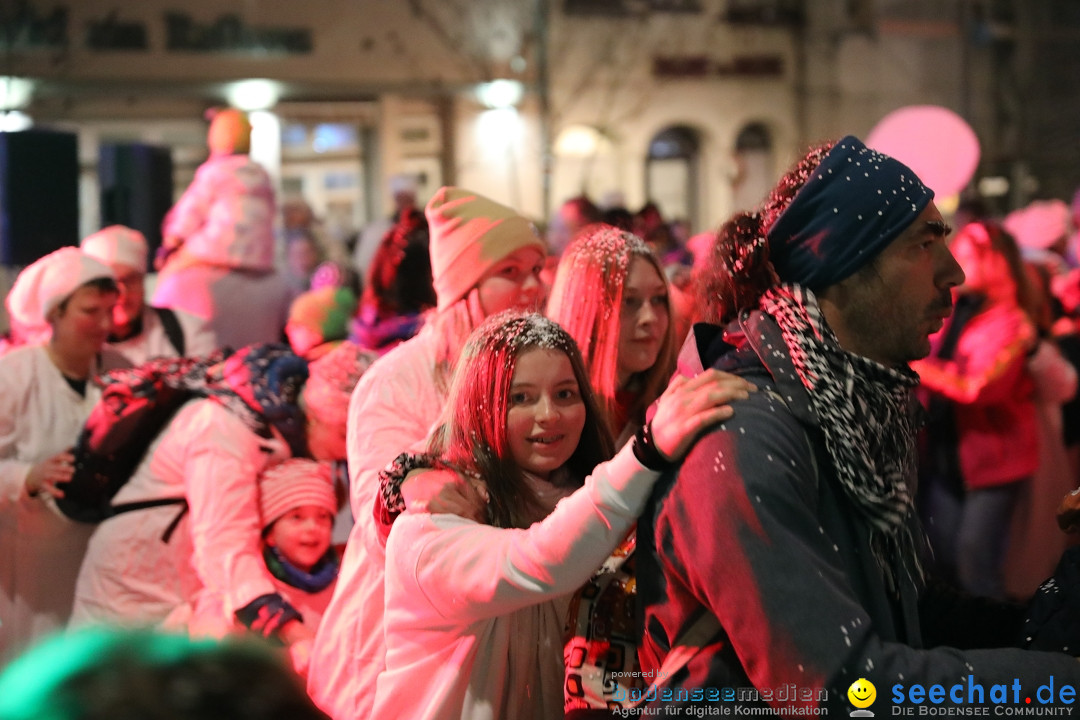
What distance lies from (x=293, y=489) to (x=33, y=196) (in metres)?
2.25

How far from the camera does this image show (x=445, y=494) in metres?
2.36

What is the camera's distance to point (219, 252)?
656 cm

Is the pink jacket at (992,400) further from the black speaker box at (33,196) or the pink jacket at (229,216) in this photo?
the black speaker box at (33,196)

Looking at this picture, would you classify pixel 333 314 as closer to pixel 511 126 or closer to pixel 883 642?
pixel 883 642

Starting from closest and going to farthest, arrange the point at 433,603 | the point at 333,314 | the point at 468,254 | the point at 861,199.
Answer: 1. the point at 861,199
2. the point at 433,603
3. the point at 468,254
4. the point at 333,314

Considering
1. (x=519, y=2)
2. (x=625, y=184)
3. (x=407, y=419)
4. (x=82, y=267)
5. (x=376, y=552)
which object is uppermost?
(x=519, y=2)

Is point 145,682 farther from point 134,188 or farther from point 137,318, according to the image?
point 134,188

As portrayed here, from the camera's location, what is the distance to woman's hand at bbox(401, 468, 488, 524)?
2.33m

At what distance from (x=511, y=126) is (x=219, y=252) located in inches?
324

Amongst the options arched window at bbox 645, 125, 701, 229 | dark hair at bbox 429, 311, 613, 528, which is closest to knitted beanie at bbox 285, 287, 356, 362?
Answer: dark hair at bbox 429, 311, 613, 528

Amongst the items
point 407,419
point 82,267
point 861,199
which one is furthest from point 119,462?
point 861,199

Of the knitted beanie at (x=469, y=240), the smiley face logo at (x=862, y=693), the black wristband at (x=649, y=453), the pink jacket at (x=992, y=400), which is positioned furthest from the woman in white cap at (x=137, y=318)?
the smiley face logo at (x=862, y=693)

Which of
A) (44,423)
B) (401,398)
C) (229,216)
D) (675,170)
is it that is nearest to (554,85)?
(675,170)

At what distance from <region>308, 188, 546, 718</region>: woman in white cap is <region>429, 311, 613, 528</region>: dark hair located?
37cm
